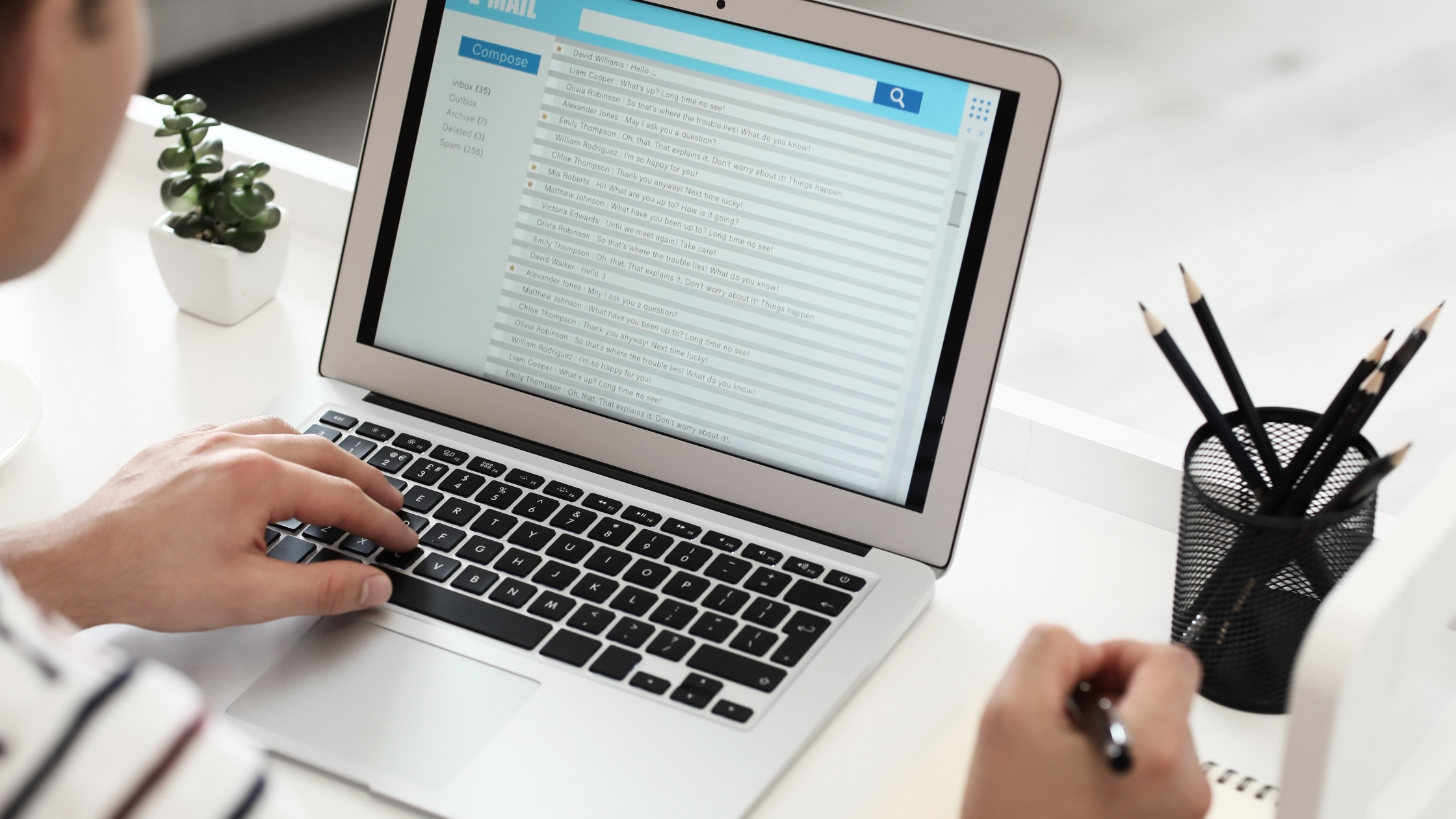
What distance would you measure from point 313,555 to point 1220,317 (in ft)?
5.72

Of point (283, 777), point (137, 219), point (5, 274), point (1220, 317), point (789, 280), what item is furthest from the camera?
point (1220, 317)

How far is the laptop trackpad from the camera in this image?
663 mm

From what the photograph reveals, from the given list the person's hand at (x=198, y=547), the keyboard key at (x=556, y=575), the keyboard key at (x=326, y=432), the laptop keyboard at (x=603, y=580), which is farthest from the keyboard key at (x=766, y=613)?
the keyboard key at (x=326, y=432)

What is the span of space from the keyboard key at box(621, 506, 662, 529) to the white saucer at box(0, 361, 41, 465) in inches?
15.9

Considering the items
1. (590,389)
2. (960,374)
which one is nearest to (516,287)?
(590,389)

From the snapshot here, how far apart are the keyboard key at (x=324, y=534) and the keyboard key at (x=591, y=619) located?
0.51 feet

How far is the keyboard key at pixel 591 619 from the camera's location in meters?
0.73

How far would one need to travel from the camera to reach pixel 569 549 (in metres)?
0.78

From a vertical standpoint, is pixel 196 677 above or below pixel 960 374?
below

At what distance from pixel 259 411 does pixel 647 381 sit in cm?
30

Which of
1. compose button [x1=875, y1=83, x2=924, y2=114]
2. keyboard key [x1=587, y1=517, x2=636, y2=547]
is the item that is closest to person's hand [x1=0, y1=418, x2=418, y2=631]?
keyboard key [x1=587, y1=517, x2=636, y2=547]

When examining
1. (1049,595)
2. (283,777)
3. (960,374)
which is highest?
(960,374)

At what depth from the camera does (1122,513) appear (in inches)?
34.3

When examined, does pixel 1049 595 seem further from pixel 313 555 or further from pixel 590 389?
pixel 313 555
